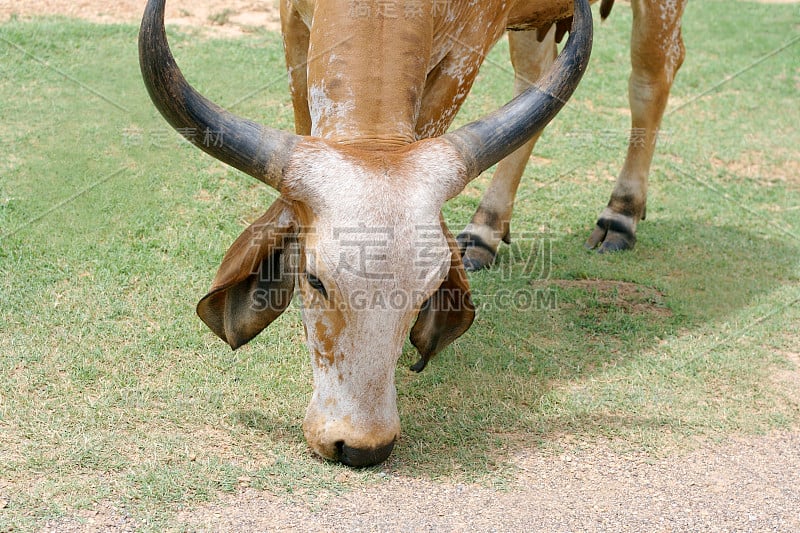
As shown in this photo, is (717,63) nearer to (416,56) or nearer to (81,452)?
(416,56)

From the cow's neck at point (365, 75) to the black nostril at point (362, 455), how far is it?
3.99 feet

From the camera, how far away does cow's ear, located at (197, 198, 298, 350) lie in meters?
4.07

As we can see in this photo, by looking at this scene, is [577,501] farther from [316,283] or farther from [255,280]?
[255,280]

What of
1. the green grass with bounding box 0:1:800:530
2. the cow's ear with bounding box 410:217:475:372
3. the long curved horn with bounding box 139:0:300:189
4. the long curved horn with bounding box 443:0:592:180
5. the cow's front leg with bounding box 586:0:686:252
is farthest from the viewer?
the cow's front leg with bounding box 586:0:686:252

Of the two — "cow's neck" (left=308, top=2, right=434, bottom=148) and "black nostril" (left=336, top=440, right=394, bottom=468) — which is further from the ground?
"cow's neck" (left=308, top=2, right=434, bottom=148)

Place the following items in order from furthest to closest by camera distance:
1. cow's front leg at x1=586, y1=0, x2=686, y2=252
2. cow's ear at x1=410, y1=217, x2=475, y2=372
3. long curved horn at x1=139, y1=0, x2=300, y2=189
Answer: cow's front leg at x1=586, y1=0, x2=686, y2=252, cow's ear at x1=410, y1=217, x2=475, y2=372, long curved horn at x1=139, y1=0, x2=300, y2=189

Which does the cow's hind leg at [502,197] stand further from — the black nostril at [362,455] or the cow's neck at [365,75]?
the black nostril at [362,455]

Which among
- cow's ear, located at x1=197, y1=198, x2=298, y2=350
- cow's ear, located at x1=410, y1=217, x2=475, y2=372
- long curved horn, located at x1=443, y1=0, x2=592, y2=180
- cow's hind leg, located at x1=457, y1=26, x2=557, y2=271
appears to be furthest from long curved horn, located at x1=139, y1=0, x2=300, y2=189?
cow's hind leg, located at x1=457, y1=26, x2=557, y2=271

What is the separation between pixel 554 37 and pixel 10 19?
5281 mm

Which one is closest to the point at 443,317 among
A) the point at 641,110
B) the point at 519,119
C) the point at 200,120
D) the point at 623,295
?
the point at 519,119

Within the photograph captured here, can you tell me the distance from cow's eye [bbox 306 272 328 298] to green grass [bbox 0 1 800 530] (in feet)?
2.40

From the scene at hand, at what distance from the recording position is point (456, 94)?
15.8 feet

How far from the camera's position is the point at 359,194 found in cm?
363

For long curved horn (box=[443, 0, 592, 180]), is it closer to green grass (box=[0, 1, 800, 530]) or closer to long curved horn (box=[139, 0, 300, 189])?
long curved horn (box=[139, 0, 300, 189])
